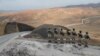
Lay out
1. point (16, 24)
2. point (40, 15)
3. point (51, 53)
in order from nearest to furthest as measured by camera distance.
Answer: point (51, 53) < point (16, 24) < point (40, 15)

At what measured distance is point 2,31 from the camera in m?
29.3

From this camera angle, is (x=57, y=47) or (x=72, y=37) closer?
(x=57, y=47)

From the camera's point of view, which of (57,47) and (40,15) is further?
(40,15)

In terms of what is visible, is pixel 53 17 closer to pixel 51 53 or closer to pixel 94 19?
pixel 94 19

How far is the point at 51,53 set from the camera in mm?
15703

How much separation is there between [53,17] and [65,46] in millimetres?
25745

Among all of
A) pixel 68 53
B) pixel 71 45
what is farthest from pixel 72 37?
pixel 68 53

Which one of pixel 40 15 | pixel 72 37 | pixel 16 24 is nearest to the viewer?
pixel 72 37

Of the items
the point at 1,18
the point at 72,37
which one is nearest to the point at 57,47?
the point at 72,37

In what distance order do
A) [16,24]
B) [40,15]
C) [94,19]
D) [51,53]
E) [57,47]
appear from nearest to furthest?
1. [51,53]
2. [57,47]
3. [16,24]
4. [94,19]
5. [40,15]

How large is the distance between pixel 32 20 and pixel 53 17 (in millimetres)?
3315

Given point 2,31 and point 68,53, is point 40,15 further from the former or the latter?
point 68,53

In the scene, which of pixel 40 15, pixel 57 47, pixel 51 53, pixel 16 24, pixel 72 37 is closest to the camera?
pixel 51 53

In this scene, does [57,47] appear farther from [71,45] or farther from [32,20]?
[32,20]
